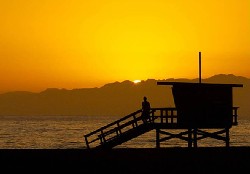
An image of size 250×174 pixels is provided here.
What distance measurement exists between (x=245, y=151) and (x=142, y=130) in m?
8.70

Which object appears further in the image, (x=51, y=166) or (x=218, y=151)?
(x=218, y=151)

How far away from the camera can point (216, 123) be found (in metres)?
36.8

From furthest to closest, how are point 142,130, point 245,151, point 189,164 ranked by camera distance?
point 142,130 → point 245,151 → point 189,164

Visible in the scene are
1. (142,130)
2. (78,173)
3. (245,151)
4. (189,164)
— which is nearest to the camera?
(78,173)

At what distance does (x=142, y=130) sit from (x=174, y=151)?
23.4 feet

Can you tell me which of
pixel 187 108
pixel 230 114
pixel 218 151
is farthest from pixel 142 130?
pixel 218 151

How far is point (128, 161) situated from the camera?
84.5ft

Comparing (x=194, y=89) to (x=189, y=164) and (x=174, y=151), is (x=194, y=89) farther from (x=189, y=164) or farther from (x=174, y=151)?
(x=189, y=164)

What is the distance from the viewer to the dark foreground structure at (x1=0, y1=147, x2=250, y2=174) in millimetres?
24078

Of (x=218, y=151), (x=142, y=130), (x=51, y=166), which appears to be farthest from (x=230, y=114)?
(x=51, y=166)

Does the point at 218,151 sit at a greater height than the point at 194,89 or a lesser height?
lesser

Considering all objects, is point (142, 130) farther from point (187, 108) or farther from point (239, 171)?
point (239, 171)

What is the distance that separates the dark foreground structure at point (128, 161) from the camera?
24078mm

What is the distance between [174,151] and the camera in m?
29.4
